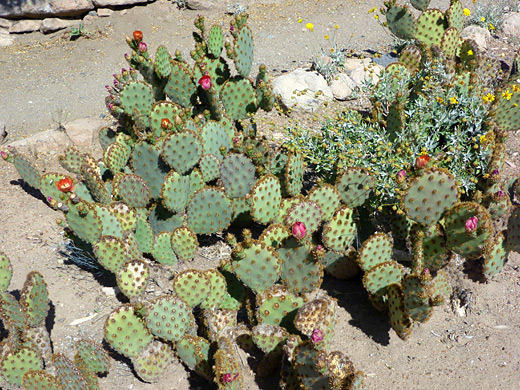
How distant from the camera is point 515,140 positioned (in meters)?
6.30

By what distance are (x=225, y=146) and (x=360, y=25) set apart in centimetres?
521

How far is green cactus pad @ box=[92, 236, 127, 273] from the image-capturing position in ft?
13.9

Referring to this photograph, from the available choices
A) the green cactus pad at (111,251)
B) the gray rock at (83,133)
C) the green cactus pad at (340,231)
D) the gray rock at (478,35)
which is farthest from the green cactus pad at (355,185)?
the gray rock at (478,35)

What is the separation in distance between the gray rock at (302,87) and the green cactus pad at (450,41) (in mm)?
1519

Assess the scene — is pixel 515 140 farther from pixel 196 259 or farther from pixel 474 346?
pixel 196 259

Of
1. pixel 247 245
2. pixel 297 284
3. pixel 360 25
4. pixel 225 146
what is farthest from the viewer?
pixel 360 25

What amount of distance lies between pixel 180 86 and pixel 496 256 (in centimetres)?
337

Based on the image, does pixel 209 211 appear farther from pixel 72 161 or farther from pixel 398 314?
pixel 398 314

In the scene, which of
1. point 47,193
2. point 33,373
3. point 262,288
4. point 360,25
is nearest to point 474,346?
point 262,288

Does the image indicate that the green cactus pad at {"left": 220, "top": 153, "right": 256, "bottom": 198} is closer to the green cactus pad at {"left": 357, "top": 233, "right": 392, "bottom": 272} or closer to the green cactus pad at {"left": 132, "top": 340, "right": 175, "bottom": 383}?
the green cactus pad at {"left": 357, "top": 233, "right": 392, "bottom": 272}

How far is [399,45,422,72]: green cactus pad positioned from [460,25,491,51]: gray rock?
2.43 metres

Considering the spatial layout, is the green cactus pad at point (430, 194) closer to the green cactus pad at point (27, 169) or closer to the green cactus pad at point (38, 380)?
the green cactus pad at point (38, 380)

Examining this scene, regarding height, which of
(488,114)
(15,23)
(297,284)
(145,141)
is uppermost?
(488,114)

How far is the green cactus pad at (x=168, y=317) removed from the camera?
3.76 m
